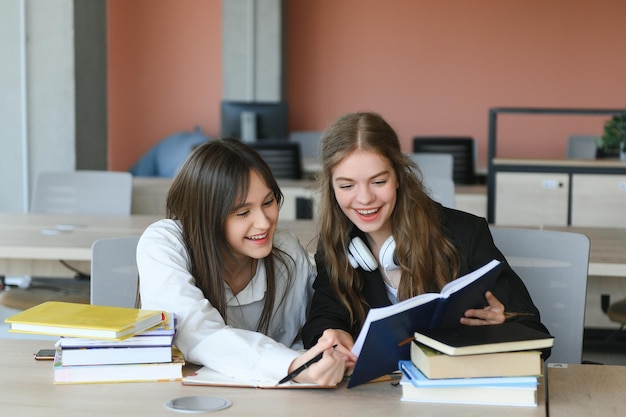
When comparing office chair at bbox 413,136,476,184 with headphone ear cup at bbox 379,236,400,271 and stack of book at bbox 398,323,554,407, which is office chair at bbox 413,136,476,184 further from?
stack of book at bbox 398,323,554,407

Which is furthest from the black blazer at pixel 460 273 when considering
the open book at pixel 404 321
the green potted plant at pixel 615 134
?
the green potted plant at pixel 615 134

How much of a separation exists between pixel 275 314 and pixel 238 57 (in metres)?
6.36

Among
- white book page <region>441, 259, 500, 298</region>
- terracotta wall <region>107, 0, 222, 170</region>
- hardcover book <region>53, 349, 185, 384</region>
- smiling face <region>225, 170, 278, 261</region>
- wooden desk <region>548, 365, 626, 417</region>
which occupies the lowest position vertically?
wooden desk <region>548, 365, 626, 417</region>

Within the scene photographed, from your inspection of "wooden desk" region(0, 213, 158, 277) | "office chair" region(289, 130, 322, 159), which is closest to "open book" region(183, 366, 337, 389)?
"wooden desk" region(0, 213, 158, 277)

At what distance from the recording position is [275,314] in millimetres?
2262

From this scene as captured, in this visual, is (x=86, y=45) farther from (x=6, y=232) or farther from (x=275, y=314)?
(x=275, y=314)

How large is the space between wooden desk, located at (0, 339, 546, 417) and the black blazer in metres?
0.42

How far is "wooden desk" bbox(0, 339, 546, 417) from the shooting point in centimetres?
160

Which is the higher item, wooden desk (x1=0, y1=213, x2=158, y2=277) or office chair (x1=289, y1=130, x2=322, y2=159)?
office chair (x1=289, y1=130, x2=322, y2=159)

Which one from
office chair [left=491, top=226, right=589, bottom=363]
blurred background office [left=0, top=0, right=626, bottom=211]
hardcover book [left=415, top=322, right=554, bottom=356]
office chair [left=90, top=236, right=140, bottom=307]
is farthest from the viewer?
blurred background office [left=0, top=0, right=626, bottom=211]

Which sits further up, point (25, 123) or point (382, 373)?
point (25, 123)

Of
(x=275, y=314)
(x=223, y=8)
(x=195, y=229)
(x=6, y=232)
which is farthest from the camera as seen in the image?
(x=223, y=8)

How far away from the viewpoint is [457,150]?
7195 millimetres

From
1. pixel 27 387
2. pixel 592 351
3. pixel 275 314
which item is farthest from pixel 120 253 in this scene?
pixel 592 351
